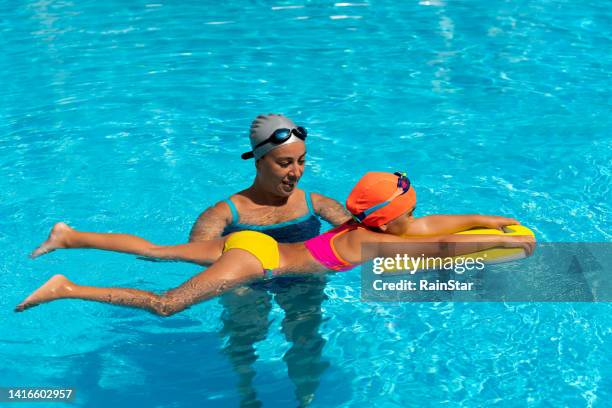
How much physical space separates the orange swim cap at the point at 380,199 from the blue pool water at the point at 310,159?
0.94m

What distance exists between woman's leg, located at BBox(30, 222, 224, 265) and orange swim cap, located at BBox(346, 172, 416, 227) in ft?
2.95

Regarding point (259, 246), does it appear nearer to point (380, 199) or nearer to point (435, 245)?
point (380, 199)

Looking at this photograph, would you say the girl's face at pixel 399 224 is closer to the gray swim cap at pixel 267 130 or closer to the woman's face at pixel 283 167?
the woman's face at pixel 283 167

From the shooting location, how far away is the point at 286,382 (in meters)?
5.67

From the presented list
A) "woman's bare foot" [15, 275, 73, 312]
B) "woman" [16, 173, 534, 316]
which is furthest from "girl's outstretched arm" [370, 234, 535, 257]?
"woman's bare foot" [15, 275, 73, 312]

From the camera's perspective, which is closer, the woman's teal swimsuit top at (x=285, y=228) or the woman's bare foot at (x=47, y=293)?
the woman's bare foot at (x=47, y=293)

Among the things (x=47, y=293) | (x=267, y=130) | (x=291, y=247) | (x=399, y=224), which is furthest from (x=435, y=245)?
(x=47, y=293)

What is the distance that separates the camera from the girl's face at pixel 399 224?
16.9ft

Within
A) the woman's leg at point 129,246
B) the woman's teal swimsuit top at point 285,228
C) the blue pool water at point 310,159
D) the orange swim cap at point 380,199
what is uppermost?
the orange swim cap at point 380,199

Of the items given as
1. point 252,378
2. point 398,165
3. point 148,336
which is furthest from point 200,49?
point 252,378

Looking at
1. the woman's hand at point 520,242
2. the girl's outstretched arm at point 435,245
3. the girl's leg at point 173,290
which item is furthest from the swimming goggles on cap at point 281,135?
→ the woman's hand at point 520,242

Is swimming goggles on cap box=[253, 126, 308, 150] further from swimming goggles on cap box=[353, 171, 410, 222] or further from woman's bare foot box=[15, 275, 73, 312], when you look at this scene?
woman's bare foot box=[15, 275, 73, 312]

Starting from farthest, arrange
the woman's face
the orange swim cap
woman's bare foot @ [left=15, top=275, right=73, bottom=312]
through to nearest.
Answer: the woman's face → the orange swim cap → woman's bare foot @ [left=15, top=275, right=73, bottom=312]

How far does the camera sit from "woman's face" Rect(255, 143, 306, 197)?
5398 millimetres
